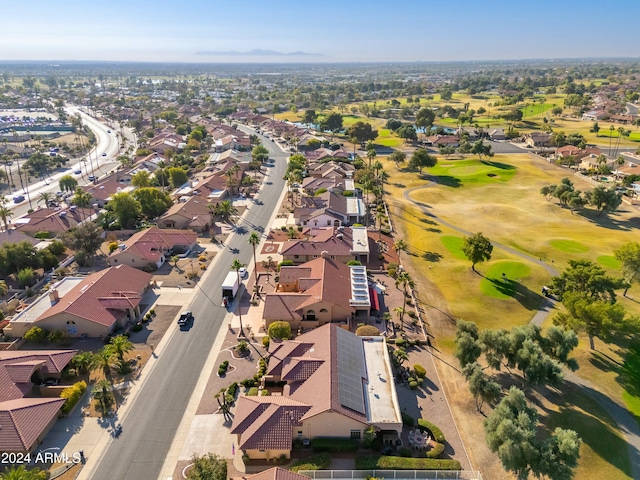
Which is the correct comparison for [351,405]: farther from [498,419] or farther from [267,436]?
[498,419]

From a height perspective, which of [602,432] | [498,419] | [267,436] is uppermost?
[498,419]

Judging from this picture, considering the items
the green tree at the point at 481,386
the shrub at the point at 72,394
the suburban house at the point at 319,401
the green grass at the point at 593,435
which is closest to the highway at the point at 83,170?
the shrub at the point at 72,394

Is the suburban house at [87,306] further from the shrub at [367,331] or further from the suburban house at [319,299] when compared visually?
the shrub at [367,331]

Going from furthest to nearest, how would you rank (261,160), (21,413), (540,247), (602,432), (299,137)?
(299,137) → (261,160) → (540,247) → (602,432) → (21,413)

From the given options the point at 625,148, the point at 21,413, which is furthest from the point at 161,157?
the point at 625,148

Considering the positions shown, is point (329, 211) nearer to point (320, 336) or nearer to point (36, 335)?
point (320, 336)

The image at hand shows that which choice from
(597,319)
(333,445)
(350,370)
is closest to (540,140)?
(597,319)
